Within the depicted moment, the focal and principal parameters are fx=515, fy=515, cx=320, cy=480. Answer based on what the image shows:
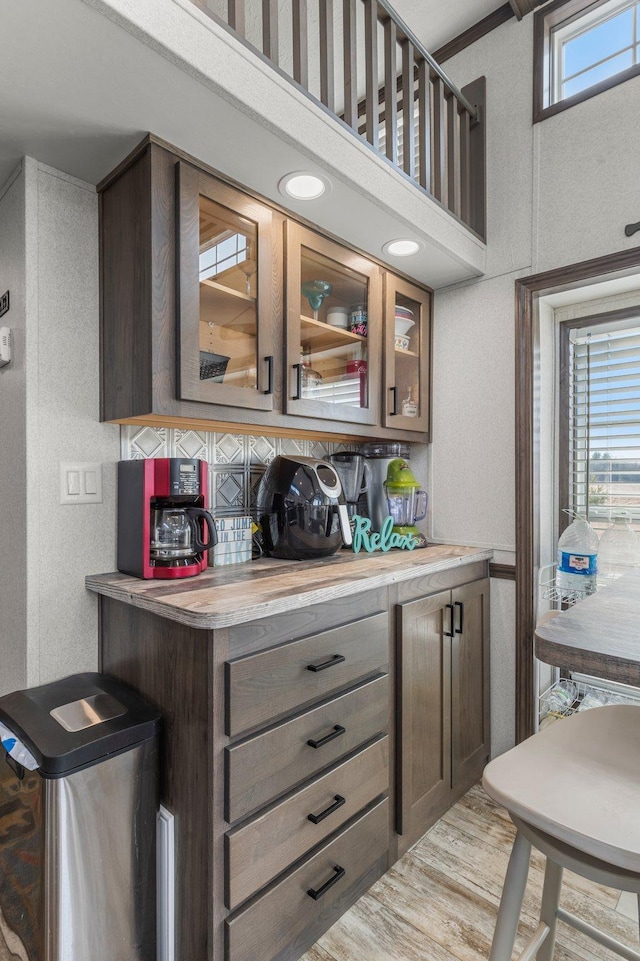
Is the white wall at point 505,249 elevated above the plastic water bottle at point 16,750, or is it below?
above

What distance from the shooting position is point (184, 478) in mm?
1446

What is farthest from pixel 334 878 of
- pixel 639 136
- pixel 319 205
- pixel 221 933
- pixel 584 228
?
pixel 639 136

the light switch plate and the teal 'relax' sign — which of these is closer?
the light switch plate

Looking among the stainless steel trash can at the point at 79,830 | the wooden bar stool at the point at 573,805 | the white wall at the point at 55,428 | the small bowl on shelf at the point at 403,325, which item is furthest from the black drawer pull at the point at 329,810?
the small bowl on shelf at the point at 403,325

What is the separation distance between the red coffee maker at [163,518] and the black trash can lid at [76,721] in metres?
0.32

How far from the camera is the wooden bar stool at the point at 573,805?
0.77 m

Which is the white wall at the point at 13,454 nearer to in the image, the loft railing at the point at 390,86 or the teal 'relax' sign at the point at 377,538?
the loft railing at the point at 390,86

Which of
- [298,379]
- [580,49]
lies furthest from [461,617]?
[580,49]

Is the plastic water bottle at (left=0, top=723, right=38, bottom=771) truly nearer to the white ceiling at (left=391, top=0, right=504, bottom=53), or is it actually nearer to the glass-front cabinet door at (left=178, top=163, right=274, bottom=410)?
the glass-front cabinet door at (left=178, top=163, right=274, bottom=410)

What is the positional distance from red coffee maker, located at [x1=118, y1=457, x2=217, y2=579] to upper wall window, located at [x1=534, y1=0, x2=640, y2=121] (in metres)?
1.96

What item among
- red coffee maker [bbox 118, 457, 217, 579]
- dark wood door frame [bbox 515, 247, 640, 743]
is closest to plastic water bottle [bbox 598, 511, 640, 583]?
dark wood door frame [bbox 515, 247, 640, 743]

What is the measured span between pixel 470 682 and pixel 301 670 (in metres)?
0.98

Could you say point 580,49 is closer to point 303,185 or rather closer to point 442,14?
point 442,14

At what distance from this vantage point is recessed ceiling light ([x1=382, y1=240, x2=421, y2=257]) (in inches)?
73.6
